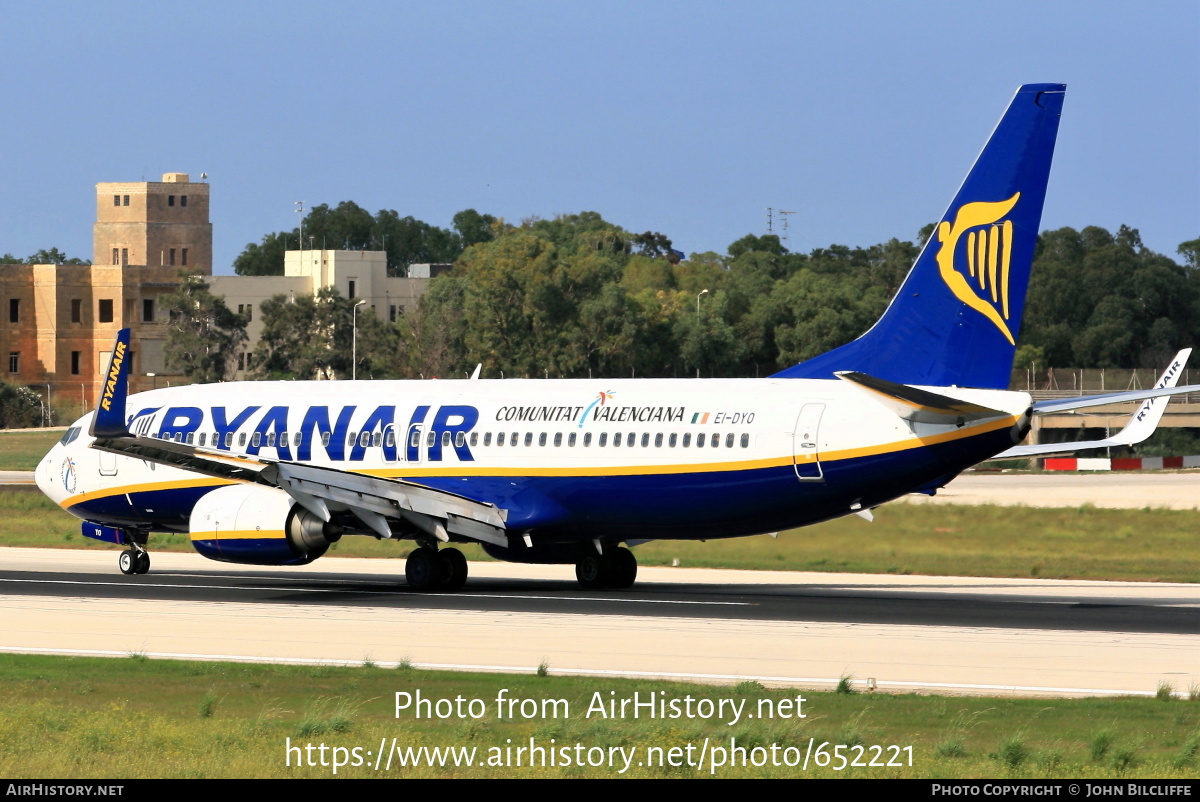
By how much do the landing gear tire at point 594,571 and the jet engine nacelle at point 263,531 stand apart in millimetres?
4882

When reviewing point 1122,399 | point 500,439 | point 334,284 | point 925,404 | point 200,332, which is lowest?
point 500,439

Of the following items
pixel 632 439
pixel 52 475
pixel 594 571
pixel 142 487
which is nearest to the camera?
pixel 632 439

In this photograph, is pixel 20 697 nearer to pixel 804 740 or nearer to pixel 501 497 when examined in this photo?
pixel 804 740

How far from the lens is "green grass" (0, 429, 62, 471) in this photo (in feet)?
313

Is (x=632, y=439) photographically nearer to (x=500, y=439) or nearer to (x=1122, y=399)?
(x=500, y=439)

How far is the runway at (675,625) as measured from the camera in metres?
22.0

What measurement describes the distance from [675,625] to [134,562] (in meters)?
15.2

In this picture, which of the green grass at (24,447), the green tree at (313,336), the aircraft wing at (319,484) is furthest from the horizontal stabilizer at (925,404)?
the green tree at (313,336)

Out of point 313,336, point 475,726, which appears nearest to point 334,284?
point 313,336

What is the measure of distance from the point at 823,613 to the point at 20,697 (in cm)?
1335

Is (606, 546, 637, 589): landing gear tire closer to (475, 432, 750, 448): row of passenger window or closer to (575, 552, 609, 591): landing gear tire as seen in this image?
(575, 552, 609, 591): landing gear tire

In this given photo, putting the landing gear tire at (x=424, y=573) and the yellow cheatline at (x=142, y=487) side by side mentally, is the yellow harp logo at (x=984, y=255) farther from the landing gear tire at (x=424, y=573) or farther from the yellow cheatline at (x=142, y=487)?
the yellow cheatline at (x=142, y=487)

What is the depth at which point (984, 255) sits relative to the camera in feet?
94.4

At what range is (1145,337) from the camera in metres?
137
